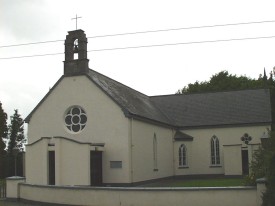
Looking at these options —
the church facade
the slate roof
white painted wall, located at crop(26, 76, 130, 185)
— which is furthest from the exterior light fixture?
white painted wall, located at crop(26, 76, 130, 185)

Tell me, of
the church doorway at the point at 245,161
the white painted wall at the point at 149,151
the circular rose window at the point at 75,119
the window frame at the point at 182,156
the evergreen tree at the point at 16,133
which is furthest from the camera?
the evergreen tree at the point at 16,133

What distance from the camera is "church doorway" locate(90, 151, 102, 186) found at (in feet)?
91.7

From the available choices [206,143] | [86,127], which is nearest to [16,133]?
[206,143]

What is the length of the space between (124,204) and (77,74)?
15209mm

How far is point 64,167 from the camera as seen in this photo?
27.5 m

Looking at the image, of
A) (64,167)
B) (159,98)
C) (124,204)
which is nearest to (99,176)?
(64,167)

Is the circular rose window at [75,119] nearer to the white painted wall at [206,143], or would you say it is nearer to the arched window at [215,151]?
the white painted wall at [206,143]

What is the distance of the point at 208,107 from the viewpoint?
42000 mm

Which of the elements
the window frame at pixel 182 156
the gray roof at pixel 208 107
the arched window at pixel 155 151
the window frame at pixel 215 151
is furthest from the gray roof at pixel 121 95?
the window frame at pixel 215 151

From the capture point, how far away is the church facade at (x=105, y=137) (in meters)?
27.8

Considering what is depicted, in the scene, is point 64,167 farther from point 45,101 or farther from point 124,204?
point 124,204

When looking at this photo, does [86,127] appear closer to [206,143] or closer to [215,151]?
[206,143]

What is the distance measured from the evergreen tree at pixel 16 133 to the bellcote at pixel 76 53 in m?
34.9

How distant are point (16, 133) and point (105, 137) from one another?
4216cm
